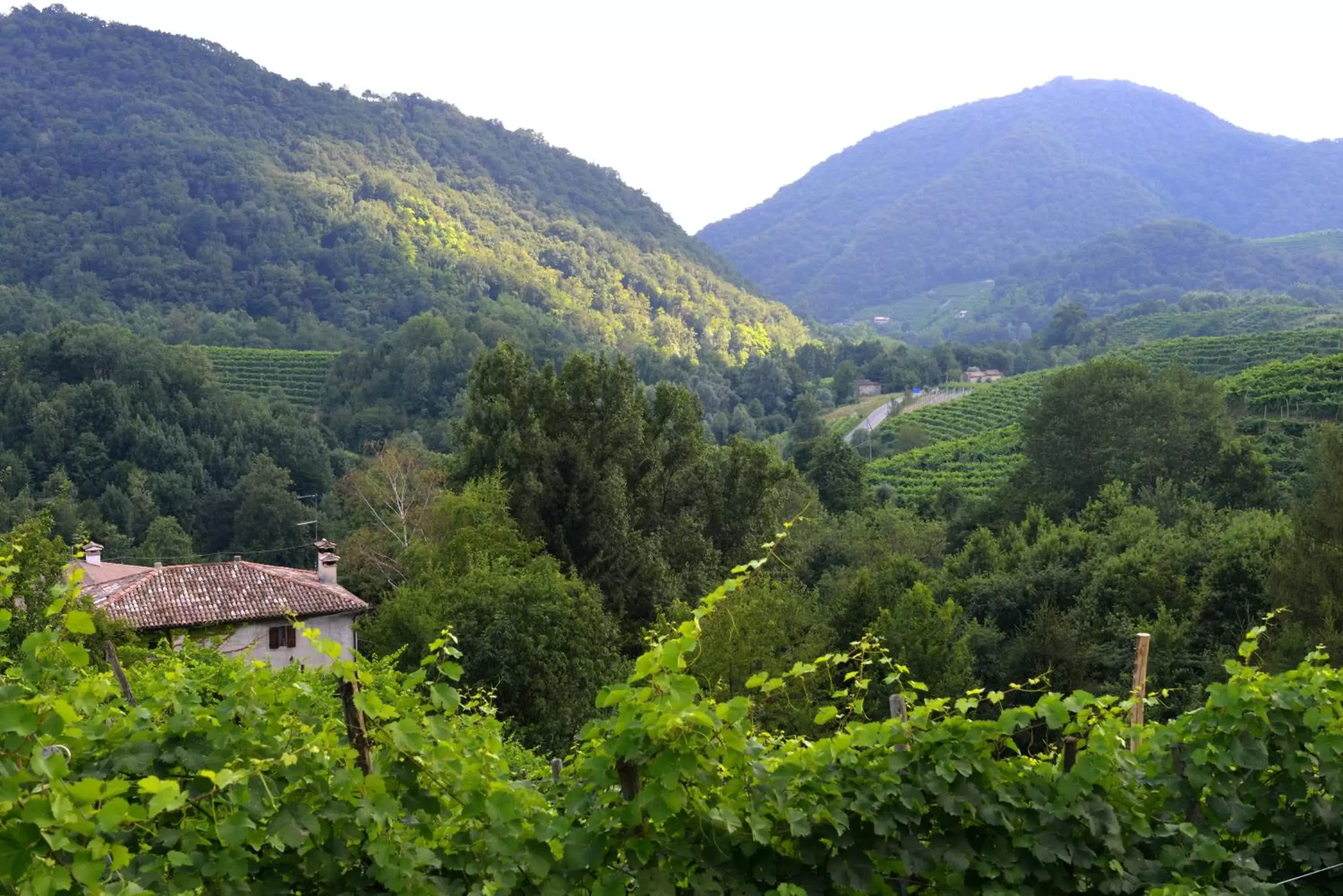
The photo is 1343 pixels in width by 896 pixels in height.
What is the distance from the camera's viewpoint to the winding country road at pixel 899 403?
8550 cm

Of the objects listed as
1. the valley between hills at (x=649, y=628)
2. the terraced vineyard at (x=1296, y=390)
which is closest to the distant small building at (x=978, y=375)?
the valley between hills at (x=649, y=628)

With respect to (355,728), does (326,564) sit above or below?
below

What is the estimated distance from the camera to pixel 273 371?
8750 cm

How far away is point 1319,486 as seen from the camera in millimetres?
22031

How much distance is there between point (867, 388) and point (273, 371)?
184ft

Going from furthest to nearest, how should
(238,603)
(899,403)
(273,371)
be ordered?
(899,403) → (273,371) → (238,603)

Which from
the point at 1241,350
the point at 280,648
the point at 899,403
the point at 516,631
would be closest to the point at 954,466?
the point at 1241,350

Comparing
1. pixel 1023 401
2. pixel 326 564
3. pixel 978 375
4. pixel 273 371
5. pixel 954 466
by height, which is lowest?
pixel 978 375

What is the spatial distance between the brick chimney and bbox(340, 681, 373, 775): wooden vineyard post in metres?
21.8

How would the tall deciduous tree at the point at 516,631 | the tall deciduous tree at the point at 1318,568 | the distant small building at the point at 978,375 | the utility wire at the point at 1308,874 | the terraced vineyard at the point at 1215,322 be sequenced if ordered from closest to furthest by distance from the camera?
the utility wire at the point at 1308,874 → the tall deciduous tree at the point at 516,631 → the tall deciduous tree at the point at 1318,568 → the distant small building at the point at 978,375 → the terraced vineyard at the point at 1215,322

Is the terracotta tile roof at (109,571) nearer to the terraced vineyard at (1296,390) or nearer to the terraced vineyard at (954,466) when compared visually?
the terraced vineyard at (954,466)

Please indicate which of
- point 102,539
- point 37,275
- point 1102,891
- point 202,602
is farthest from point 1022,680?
point 37,275

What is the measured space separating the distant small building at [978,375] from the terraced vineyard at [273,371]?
6115 centimetres

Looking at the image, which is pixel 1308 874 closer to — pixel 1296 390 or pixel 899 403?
pixel 1296 390
